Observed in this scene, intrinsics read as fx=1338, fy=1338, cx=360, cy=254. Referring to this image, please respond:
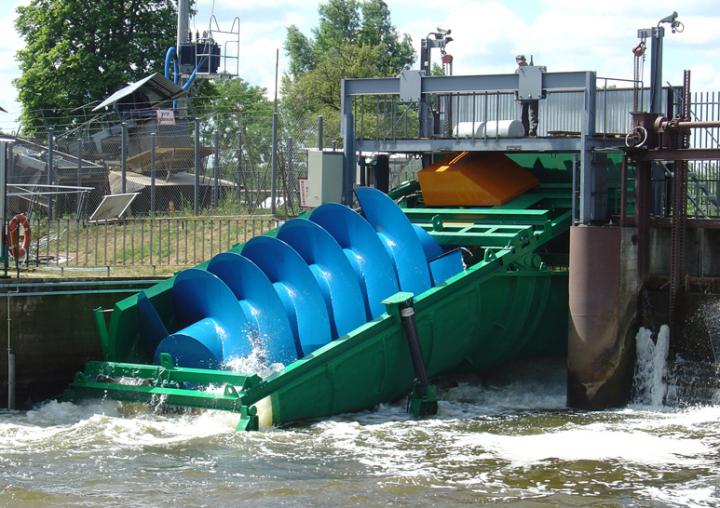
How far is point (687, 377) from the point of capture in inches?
799

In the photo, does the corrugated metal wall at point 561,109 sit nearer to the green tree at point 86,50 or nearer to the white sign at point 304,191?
the white sign at point 304,191

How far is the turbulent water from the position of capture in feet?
47.8

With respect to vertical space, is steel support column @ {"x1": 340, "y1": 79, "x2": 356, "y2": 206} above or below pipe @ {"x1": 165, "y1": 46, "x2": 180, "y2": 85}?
below

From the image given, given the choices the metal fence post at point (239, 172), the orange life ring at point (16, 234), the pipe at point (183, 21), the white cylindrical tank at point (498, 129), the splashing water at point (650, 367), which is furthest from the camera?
the pipe at point (183, 21)

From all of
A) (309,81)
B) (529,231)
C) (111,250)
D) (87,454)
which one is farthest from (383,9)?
(87,454)

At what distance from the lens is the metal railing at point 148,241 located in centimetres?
2550

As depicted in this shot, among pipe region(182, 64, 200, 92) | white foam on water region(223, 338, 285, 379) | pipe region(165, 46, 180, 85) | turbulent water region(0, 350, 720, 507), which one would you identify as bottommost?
turbulent water region(0, 350, 720, 507)

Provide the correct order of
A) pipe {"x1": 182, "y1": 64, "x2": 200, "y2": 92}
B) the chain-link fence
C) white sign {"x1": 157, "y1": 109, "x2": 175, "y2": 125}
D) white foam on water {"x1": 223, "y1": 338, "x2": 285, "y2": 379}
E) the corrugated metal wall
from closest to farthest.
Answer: white foam on water {"x1": 223, "y1": 338, "x2": 285, "y2": 379} → the corrugated metal wall → the chain-link fence → white sign {"x1": 157, "y1": 109, "x2": 175, "y2": 125} → pipe {"x1": 182, "y1": 64, "x2": 200, "y2": 92}

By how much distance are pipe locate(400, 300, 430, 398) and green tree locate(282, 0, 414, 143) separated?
1435 inches

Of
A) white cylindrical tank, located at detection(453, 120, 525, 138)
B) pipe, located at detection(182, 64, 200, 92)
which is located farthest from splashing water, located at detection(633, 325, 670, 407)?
pipe, located at detection(182, 64, 200, 92)

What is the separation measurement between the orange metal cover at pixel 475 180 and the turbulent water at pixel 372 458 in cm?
425

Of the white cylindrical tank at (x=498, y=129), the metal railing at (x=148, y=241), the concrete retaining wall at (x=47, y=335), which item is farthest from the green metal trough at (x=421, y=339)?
the metal railing at (x=148, y=241)

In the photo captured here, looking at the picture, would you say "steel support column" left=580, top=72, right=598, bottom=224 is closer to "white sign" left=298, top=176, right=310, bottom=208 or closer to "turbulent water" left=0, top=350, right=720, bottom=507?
"turbulent water" left=0, top=350, right=720, bottom=507

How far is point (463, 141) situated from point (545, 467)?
837 cm
